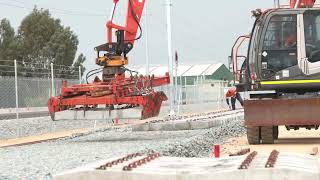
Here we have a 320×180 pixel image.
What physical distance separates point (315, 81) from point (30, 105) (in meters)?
19.2

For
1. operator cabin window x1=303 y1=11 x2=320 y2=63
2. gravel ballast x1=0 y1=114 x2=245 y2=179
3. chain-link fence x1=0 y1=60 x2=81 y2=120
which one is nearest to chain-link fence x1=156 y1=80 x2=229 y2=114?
chain-link fence x1=0 y1=60 x2=81 y2=120

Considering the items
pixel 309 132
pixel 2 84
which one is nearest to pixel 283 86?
pixel 309 132

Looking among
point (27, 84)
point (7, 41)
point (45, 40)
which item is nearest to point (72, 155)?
point (27, 84)

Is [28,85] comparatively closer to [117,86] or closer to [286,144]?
[117,86]

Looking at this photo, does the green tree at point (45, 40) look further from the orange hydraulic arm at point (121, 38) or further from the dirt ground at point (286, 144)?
the dirt ground at point (286, 144)

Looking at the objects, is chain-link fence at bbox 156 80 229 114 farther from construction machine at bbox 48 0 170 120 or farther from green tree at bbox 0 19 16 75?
green tree at bbox 0 19 16 75

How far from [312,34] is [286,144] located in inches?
108

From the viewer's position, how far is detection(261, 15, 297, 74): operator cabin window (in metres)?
16.0

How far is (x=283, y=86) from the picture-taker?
15.9 meters

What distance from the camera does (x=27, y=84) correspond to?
2973cm

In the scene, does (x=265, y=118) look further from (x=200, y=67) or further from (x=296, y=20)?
(x=200, y=67)

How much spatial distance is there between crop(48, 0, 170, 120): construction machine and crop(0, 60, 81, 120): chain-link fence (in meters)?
5.31

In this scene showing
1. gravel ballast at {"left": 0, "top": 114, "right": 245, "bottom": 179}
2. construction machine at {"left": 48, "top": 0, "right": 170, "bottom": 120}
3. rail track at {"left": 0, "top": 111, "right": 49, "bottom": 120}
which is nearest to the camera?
gravel ballast at {"left": 0, "top": 114, "right": 245, "bottom": 179}

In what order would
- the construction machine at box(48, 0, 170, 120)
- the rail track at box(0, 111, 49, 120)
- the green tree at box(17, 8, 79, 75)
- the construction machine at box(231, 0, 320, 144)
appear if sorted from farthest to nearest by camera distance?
the green tree at box(17, 8, 79, 75) → the rail track at box(0, 111, 49, 120) → the construction machine at box(48, 0, 170, 120) → the construction machine at box(231, 0, 320, 144)
